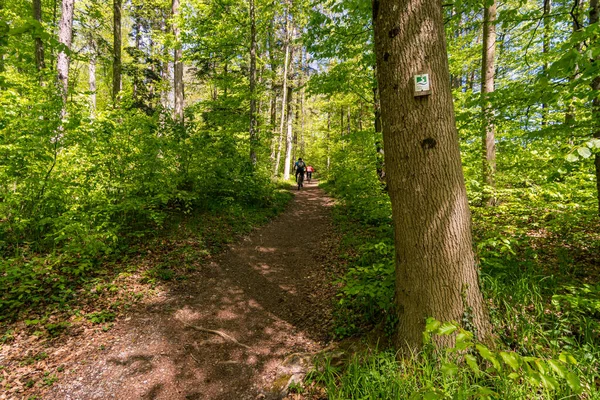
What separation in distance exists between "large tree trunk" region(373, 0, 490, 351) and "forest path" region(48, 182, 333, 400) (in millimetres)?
1904

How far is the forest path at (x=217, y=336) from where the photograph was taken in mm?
3162

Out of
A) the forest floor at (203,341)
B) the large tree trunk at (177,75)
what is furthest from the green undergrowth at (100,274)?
the large tree trunk at (177,75)

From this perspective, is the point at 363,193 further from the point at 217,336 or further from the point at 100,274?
the point at 100,274

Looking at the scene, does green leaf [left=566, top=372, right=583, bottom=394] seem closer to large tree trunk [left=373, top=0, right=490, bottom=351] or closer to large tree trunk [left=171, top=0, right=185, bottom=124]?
large tree trunk [left=373, top=0, right=490, bottom=351]

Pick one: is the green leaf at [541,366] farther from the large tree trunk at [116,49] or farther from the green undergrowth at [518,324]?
the large tree trunk at [116,49]

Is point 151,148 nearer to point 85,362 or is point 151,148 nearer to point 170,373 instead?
point 85,362

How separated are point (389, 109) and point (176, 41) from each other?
39.5ft

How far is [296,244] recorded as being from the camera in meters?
→ 7.72

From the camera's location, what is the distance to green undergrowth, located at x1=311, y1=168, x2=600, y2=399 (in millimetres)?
2014

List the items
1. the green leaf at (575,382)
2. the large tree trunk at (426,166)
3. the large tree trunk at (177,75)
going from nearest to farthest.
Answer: the green leaf at (575,382), the large tree trunk at (426,166), the large tree trunk at (177,75)

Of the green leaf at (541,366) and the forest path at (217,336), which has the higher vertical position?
the green leaf at (541,366)

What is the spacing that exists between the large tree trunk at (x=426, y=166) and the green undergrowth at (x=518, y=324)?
38cm

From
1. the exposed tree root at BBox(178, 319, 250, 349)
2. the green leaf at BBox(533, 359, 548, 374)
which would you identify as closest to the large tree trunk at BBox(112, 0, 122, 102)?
the exposed tree root at BBox(178, 319, 250, 349)

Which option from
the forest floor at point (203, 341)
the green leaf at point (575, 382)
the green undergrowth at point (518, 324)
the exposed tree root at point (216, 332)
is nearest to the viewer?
the green leaf at point (575, 382)
